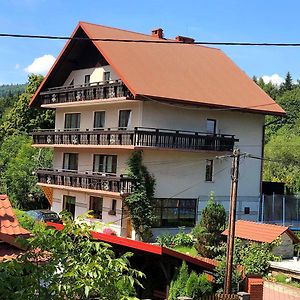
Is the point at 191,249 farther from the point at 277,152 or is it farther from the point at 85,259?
the point at 277,152

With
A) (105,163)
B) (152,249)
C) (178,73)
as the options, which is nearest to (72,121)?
(105,163)

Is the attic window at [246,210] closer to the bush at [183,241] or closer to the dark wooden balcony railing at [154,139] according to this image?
the dark wooden balcony railing at [154,139]

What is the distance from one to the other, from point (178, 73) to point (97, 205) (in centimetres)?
905

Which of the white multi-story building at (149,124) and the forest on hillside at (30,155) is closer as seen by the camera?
the white multi-story building at (149,124)

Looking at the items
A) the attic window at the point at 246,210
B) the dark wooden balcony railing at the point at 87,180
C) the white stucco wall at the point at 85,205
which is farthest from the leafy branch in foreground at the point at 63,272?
the attic window at the point at 246,210

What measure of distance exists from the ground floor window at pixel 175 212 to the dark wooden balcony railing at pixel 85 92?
6.13m

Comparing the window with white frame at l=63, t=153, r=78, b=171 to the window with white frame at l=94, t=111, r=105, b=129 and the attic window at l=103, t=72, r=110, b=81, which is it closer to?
the window with white frame at l=94, t=111, r=105, b=129

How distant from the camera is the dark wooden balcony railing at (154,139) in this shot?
2642 cm

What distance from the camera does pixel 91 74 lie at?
32.0m

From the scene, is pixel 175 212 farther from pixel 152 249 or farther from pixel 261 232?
pixel 152 249

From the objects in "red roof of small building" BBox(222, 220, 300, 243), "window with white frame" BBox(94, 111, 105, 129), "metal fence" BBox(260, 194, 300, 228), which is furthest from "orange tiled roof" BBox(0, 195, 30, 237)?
"metal fence" BBox(260, 194, 300, 228)

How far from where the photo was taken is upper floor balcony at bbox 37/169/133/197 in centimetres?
2680

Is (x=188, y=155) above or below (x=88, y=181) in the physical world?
above

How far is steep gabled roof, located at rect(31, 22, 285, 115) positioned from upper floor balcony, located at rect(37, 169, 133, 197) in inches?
184
